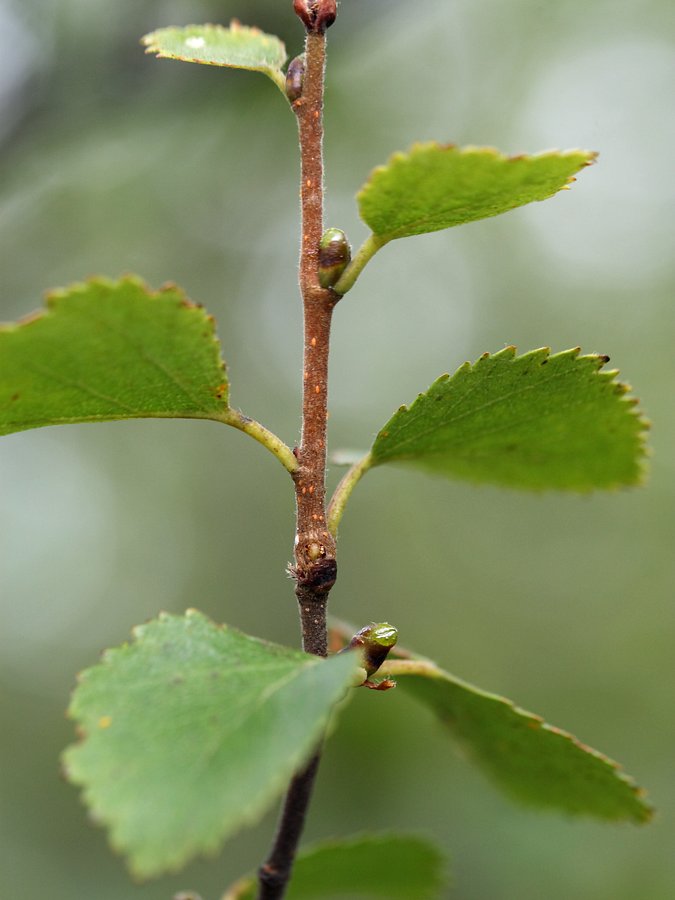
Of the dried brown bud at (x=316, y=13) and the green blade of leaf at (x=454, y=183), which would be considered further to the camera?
the dried brown bud at (x=316, y=13)

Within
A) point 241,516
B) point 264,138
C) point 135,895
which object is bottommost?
point 135,895

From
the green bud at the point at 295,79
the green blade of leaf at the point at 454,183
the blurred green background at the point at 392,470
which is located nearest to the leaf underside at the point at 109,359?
the green blade of leaf at the point at 454,183

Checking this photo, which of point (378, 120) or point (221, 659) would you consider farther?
point (378, 120)

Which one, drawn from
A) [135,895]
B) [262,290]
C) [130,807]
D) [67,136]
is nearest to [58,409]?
[130,807]

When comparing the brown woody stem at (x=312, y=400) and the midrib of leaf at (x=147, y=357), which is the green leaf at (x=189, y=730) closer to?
the brown woody stem at (x=312, y=400)

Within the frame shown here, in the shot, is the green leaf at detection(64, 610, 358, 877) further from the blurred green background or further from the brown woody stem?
the blurred green background

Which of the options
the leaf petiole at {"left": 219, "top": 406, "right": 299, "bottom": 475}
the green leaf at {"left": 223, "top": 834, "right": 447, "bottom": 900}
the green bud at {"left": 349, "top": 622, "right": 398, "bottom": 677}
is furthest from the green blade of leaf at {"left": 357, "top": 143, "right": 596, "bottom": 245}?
the green leaf at {"left": 223, "top": 834, "right": 447, "bottom": 900}

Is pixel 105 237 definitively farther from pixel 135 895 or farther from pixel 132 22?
pixel 135 895
